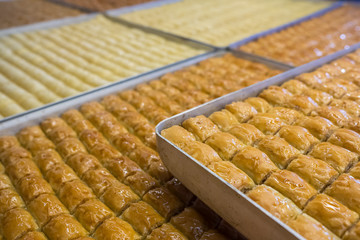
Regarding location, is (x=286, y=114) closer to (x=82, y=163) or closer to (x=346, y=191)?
(x=346, y=191)

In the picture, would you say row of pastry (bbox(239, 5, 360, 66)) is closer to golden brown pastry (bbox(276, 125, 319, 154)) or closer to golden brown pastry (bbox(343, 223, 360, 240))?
golden brown pastry (bbox(276, 125, 319, 154))

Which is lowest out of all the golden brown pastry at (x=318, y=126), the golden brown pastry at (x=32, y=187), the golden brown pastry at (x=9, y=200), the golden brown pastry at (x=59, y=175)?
the golden brown pastry at (x=9, y=200)

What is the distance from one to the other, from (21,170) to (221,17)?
16.7 ft

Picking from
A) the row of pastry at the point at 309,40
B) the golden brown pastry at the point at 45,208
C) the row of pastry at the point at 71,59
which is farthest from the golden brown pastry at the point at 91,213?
the row of pastry at the point at 309,40

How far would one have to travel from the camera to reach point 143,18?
618 cm

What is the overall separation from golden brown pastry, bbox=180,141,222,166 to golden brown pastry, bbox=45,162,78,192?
946 millimetres

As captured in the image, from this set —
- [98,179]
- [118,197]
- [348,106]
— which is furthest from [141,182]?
[348,106]

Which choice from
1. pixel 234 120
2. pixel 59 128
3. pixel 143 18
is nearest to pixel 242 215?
pixel 234 120

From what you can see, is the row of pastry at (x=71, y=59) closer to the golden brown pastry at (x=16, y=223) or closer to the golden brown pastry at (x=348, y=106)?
the golden brown pastry at (x=16, y=223)

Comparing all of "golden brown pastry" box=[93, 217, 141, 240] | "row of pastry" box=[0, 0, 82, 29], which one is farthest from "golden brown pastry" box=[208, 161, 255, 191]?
"row of pastry" box=[0, 0, 82, 29]

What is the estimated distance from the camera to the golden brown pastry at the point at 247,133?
7.00ft

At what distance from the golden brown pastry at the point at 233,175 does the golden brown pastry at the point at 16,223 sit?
1220 mm

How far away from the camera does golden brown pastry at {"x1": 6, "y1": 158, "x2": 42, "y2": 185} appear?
236 cm

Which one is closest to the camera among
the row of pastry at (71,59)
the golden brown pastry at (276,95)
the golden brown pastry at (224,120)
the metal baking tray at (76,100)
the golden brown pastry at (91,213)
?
the golden brown pastry at (91,213)
